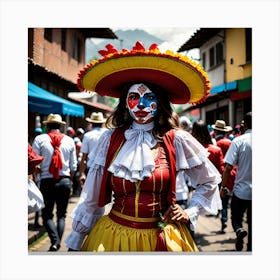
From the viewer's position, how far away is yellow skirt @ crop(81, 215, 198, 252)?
2027 millimetres

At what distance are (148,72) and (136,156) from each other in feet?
1.65

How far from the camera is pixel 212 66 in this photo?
29.5 ft

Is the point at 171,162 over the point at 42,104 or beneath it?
beneath

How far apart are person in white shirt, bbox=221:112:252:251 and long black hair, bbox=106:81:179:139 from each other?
5.45ft

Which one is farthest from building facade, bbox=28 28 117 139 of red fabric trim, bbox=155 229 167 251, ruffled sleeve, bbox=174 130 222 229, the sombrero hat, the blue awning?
red fabric trim, bbox=155 229 167 251

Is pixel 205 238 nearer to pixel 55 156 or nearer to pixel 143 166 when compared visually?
pixel 55 156

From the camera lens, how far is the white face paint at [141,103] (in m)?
2.16

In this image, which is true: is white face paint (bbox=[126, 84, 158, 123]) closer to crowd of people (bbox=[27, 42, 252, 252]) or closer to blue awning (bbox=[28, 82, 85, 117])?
crowd of people (bbox=[27, 42, 252, 252])

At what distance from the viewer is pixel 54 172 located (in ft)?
13.9

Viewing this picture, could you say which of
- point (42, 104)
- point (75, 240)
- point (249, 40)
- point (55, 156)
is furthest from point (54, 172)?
point (249, 40)
